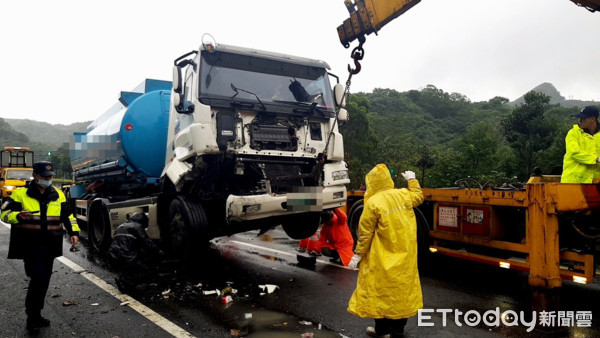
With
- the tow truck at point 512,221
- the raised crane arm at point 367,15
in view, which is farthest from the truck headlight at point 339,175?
the raised crane arm at point 367,15

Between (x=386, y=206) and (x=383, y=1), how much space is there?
10.7ft

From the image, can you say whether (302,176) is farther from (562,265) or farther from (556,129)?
(556,129)

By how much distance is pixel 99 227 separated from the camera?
8398mm

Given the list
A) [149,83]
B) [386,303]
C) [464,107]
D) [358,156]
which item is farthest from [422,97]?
[386,303]

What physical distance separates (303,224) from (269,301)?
191cm

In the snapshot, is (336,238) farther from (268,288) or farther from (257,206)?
(257,206)

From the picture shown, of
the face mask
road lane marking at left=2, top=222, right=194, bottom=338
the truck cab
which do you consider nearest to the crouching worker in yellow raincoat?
road lane marking at left=2, top=222, right=194, bottom=338

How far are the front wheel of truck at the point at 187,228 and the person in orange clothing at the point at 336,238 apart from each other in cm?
187

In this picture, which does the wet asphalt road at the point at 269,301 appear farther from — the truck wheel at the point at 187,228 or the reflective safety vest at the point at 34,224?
the reflective safety vest at the point at 34,224

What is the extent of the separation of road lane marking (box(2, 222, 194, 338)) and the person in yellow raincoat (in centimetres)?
483

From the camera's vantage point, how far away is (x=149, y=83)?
8039mm

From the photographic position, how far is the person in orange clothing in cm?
673

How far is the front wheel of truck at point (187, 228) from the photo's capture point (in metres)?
5.54

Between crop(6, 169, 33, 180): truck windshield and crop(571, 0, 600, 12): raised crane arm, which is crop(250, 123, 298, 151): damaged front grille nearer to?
crop(571, 0, 600, 12): raised crane arm
